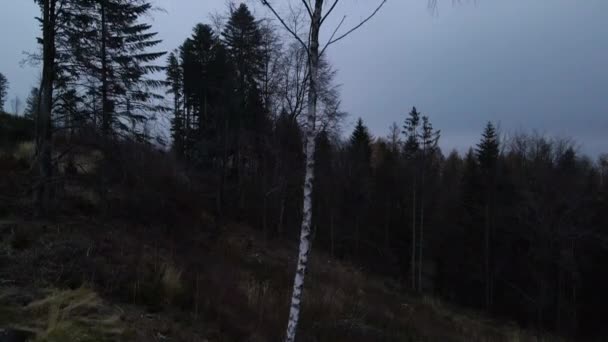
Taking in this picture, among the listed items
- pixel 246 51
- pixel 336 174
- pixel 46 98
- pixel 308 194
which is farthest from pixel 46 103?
pixel 336 174

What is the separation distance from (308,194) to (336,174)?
25266 mm

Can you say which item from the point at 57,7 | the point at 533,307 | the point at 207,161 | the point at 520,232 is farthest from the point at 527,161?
the point at 57,7

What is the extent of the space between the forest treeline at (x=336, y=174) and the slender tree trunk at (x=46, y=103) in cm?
4

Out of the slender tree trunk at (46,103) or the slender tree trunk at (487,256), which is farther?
the slender tree trunk at (487,256)

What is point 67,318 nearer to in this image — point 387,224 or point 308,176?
point 308,176

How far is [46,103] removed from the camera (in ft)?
28.2

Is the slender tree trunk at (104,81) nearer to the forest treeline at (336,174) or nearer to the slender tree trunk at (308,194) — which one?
the forest treeline at (336,174)

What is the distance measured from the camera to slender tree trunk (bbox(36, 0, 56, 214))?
8500mm

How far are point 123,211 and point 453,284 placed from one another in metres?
28.8

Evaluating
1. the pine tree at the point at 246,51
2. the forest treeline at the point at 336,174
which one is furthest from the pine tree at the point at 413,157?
the pine tree at the point at 246,51

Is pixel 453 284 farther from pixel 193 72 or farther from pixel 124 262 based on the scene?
pixel 124 262

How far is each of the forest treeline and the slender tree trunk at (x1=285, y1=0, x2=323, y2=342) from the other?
228 inches

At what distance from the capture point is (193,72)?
22641mm

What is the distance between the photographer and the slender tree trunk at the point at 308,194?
4.50m
